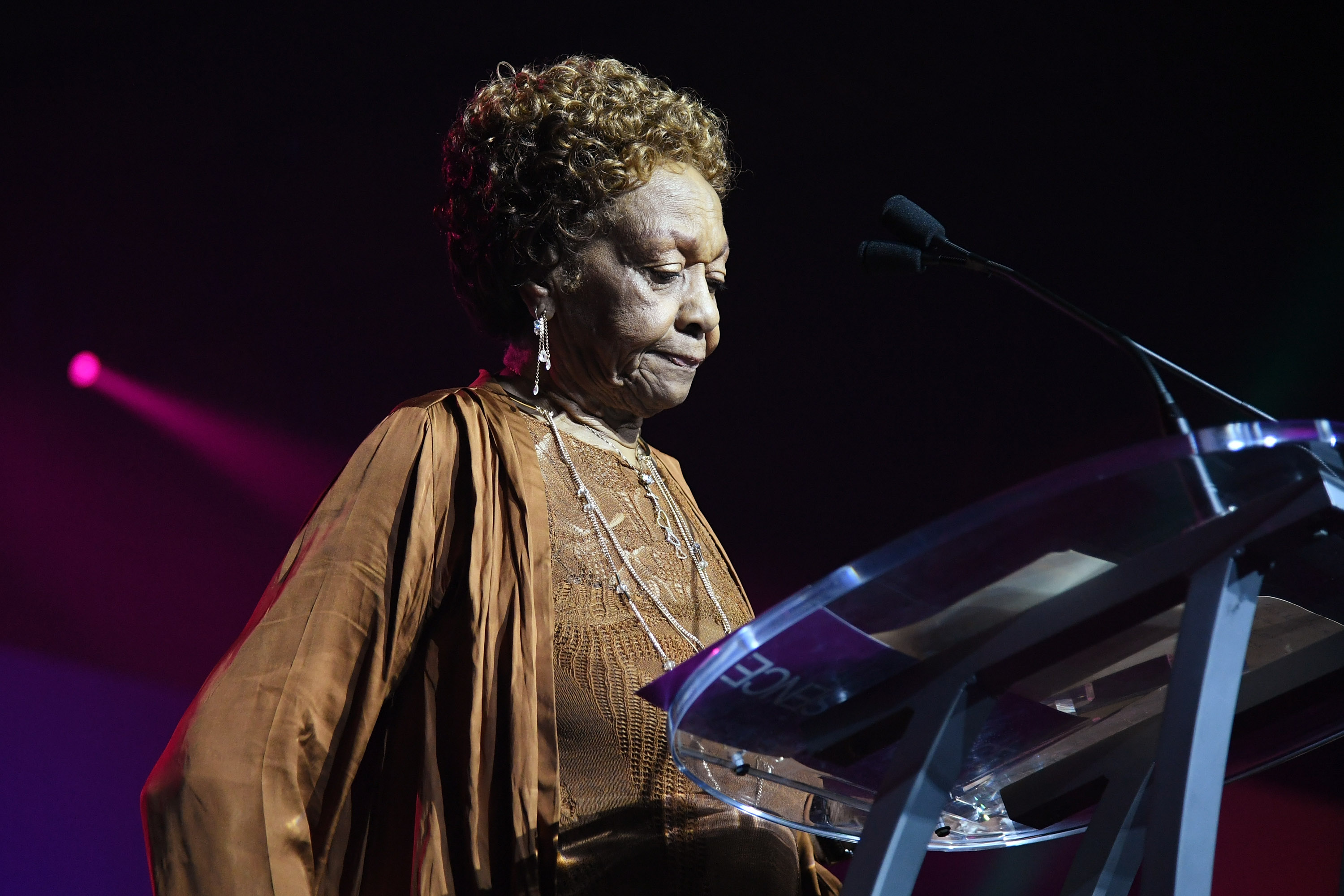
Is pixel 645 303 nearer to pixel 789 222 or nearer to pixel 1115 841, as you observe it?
pixel 1115 841

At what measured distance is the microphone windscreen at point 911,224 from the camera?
115 centimetres

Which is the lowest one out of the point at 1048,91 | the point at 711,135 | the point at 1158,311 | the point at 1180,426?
the point at 1180,426

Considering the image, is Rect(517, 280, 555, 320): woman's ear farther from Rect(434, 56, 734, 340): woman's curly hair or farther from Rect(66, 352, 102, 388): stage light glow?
Rect(66, 352, 102, 388): stage light glow

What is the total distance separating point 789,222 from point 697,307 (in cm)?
176

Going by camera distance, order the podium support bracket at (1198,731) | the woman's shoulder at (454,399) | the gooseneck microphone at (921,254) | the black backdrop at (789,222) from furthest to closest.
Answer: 1. the black backdrop at (789,222)
2. the woman's shoulder at (454,399)
3. the gooseneck microphone at (921,254)
4. the podium support bracket at (1198,731)

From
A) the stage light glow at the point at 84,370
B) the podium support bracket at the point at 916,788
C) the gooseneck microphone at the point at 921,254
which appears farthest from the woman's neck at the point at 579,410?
the stage light glow at the point at 84,370

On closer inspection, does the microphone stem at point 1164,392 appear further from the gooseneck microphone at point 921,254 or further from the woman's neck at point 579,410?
→ the woman's neck at point 579,410

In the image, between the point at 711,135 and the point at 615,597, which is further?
the point at 711,135

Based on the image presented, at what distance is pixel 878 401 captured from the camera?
3.03 m

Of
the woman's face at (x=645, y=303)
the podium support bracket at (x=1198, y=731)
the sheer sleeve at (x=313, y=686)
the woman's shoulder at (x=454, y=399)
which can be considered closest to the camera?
the podium support bracket at (x=1198, y=731)

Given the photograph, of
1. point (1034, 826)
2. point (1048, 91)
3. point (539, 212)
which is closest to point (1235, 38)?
point (1048, 91)

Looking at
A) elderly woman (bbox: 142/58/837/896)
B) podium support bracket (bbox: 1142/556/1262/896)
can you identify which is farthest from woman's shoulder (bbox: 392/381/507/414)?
podium support bracket (bbox: 1142/556/1262/896)

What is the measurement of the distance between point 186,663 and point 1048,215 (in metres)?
2.35

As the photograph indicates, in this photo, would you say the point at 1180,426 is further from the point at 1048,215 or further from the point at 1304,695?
the point at 1048,215
